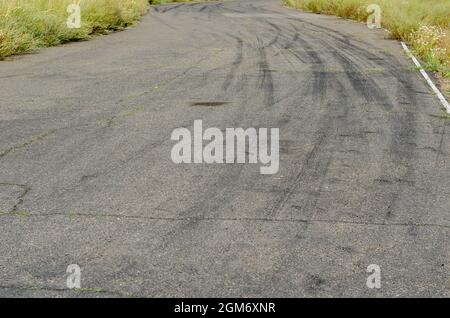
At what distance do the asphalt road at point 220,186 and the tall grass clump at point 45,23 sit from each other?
169 cm

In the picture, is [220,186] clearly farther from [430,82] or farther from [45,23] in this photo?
[45,23]

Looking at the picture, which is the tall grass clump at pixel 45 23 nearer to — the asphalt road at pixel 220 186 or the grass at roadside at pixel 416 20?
the asphalt road at pixel 220 186

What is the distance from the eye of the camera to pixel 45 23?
55.8 ft

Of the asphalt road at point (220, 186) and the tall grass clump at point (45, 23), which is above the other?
the asphalt road at point (220, 186)

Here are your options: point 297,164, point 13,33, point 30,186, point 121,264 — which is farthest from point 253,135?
point 13,33

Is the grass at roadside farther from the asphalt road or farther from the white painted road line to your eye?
the asphalt road

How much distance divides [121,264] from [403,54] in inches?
528

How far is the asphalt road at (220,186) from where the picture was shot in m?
4.84

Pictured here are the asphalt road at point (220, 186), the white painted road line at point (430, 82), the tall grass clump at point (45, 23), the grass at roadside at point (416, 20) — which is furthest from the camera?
the grass at roadside at point (416, 20)

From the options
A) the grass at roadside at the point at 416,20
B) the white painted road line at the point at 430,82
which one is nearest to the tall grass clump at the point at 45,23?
the white painted road line at the point at 430,82

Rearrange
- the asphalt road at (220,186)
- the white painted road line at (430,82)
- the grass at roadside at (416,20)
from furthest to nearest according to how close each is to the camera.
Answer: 1. the grass at roadside at (416,20)
2. the white painted road line at (430,82)
3. the asphalt road at (220,186)

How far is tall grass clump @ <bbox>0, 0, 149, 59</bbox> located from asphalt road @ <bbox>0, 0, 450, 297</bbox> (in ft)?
5.56

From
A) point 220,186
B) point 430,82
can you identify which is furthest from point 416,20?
point 220,186
